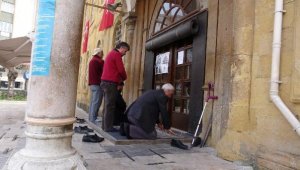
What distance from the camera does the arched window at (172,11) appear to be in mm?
6855

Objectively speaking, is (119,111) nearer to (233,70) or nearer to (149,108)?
(149,108)

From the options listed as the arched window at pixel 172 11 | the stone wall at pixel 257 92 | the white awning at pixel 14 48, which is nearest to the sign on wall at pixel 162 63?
the arched window at pixel 172 11

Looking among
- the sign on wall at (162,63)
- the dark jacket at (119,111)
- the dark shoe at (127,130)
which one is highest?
the sign on wall at (162,63)

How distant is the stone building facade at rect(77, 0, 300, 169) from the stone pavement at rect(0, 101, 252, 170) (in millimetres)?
321

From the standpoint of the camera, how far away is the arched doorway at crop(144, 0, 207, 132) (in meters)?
6.04

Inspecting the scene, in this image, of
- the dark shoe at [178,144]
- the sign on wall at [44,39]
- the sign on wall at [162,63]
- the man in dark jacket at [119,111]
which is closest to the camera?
the sign on wall at [44,39]

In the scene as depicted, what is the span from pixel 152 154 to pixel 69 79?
7.10 feet

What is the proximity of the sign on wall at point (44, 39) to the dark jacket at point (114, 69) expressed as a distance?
3394mm

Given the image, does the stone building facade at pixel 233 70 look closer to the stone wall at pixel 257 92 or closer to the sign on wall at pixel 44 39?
the stone wall at pixel 257 92

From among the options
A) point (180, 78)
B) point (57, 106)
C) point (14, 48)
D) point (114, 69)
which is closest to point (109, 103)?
point (114, 69)

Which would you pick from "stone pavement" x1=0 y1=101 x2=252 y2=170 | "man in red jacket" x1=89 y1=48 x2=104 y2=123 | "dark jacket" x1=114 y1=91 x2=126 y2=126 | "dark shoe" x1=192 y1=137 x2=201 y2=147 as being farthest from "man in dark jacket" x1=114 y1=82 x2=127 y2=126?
"dark shoe" x1=192 y1=137 x2=201 y2=147

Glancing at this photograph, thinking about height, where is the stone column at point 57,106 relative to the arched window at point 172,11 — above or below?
below

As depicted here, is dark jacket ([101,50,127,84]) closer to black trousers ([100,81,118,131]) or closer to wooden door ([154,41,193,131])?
black trousers ([100,81,118,131])

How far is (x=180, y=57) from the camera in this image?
7.18 m
